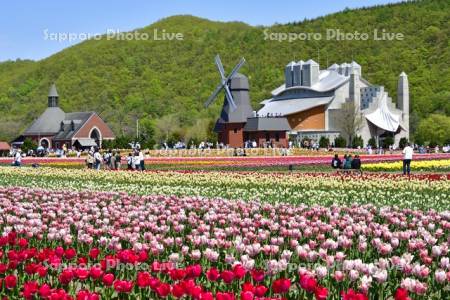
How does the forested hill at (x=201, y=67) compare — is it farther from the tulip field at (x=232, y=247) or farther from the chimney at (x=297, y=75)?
the tulip field at (x=232, y=247)

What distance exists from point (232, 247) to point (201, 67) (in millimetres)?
143456

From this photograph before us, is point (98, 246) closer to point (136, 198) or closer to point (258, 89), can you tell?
point (136, 198)

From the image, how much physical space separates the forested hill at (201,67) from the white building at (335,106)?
390 inches

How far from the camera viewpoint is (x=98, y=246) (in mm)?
8422

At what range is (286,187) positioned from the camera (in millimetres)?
17781

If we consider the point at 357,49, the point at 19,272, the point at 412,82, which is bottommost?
the point at 19,272

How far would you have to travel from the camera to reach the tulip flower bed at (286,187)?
14195 mm

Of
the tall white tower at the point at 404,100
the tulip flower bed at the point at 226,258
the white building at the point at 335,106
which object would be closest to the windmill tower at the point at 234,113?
the white building at the point at 335,106

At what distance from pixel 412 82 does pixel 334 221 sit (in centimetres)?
10548

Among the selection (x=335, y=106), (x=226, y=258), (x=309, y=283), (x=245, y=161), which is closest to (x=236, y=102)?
(x=335, y=106)

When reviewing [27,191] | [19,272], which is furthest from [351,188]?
[19,272]

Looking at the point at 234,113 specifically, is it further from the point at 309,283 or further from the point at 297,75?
the point at 309,283

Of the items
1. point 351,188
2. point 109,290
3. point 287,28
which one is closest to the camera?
point 109,290

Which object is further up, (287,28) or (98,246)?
(287,28)
